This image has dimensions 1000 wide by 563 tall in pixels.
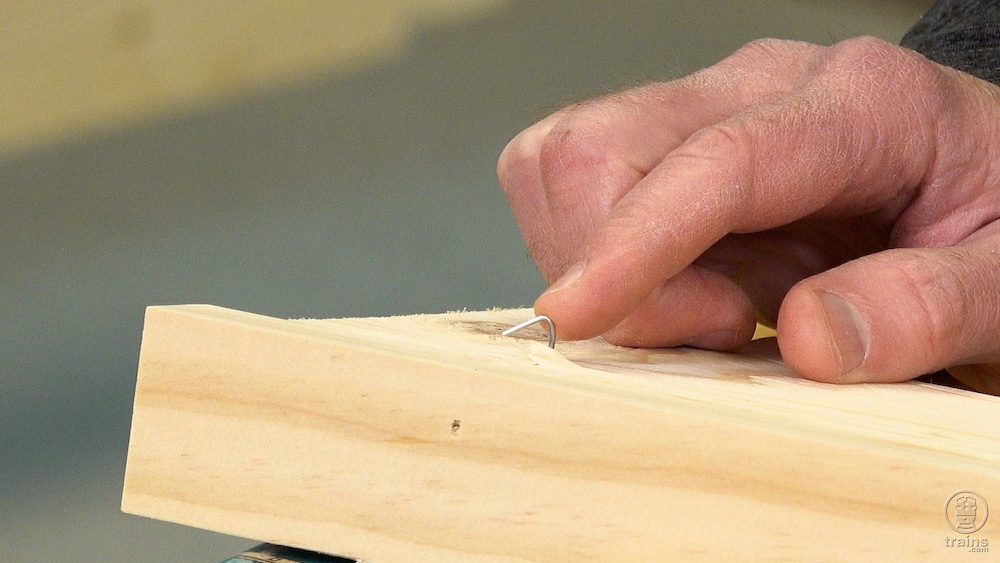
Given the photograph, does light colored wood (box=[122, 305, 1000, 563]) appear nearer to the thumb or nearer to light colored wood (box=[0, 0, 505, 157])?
the thumb

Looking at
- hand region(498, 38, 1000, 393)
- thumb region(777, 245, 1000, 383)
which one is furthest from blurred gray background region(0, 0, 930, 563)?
thumb region(777, 245, 1000, 383)

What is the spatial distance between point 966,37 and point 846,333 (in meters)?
0.76

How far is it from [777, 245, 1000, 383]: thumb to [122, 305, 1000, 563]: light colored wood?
13cm

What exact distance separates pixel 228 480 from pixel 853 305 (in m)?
0.36

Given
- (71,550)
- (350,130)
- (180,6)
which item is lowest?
(71,550)

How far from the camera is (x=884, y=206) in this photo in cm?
69

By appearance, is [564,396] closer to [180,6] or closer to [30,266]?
[30,266]

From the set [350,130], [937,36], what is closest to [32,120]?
[350,130]

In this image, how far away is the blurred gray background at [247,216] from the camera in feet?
5.53

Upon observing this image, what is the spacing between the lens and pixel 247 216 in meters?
2.24

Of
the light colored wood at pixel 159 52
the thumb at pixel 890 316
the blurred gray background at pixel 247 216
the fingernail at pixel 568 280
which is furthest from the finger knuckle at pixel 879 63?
the light colored wood at pixel 159 52

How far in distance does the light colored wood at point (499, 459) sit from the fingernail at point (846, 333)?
121mm

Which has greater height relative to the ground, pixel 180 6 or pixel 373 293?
pixel 180 6

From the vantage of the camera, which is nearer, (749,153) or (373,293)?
(749,153)
